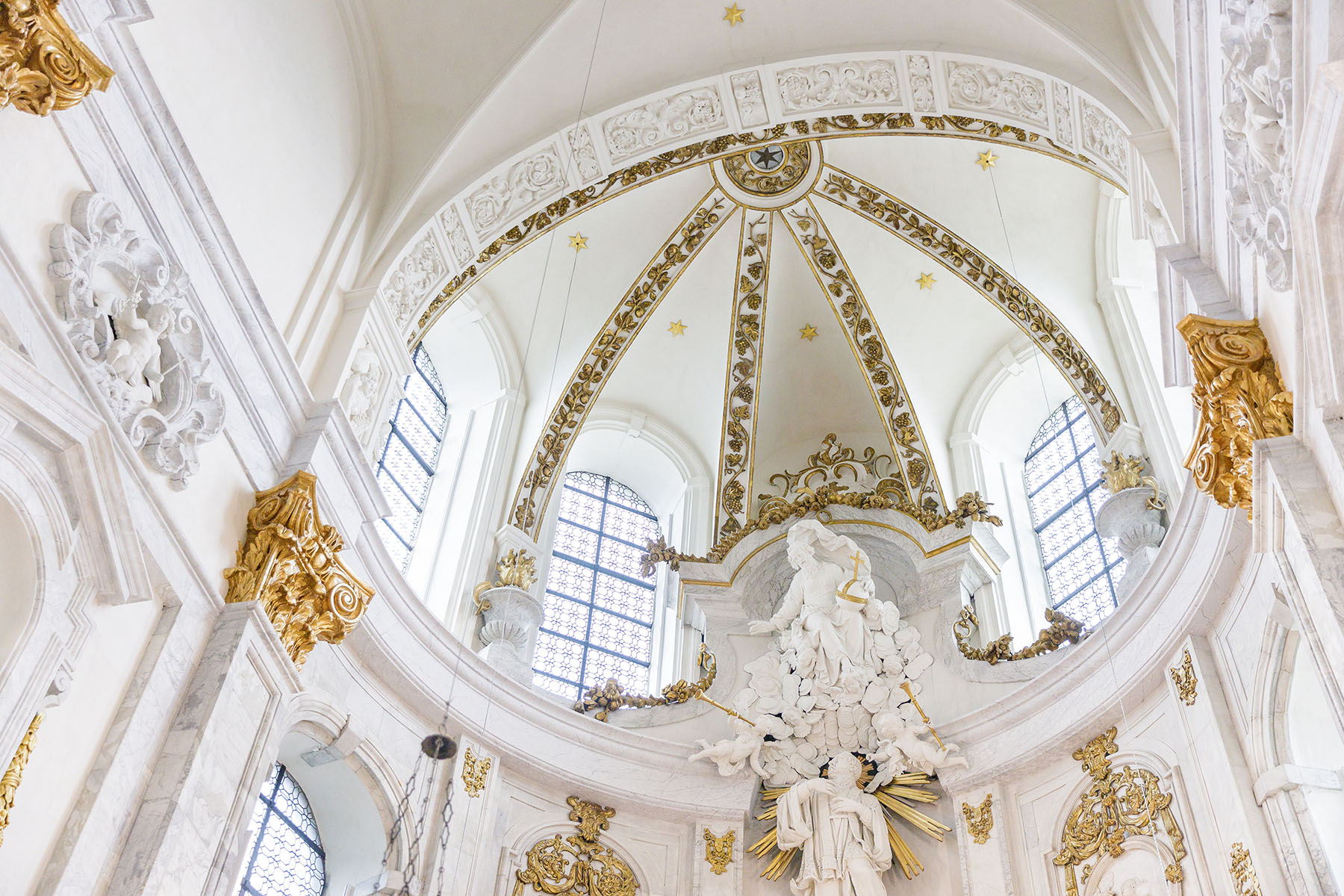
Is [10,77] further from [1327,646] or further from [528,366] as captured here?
[528,366]

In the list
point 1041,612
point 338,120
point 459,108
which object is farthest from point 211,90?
point 1041,612

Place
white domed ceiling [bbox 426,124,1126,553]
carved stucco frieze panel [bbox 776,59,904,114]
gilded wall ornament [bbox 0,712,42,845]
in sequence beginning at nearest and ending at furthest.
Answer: gilded wall ornament [bbox 0,712,42,845], carved stucco frieze panel [bbox 776,59,904,114], white domed ceiling [bbox 426,124,1126,553]

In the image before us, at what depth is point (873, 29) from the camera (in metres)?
11.9

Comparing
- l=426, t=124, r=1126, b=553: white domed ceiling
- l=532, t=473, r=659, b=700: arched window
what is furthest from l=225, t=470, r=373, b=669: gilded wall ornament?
l=426, t=124, r=1126, b=553: white domed ceiling

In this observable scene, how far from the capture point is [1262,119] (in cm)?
682

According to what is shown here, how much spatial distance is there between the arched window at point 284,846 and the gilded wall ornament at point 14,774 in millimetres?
3168

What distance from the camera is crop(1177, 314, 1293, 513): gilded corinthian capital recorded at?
740 cm

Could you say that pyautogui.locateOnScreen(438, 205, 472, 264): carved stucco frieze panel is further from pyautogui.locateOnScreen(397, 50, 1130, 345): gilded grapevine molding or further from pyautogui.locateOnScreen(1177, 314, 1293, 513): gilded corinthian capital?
pyautogui.locateOnScreen(1177, 314, 1293, 513): gilded corinthian capital

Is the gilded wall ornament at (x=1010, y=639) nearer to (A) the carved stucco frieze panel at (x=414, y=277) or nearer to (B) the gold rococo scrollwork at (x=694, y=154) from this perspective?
(B) the gold rococo scrollwork at (x=694, y=154)

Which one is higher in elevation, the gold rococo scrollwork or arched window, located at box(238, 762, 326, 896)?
the gold rococo scrollwork

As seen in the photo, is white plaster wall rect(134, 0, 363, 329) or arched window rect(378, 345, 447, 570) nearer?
white plaster wall rect(134, 0, 363, 329)

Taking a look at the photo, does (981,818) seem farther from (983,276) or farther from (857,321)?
(857,321)

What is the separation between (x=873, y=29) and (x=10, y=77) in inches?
307

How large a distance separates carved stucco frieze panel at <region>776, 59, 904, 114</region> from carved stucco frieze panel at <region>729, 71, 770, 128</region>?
0.20m
